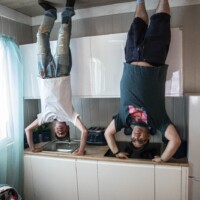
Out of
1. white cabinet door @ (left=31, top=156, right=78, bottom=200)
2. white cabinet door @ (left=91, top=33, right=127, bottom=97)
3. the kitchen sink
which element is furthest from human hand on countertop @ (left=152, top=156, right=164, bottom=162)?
the kitchen sink

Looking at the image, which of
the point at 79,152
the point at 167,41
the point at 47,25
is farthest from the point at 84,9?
the point at 79,152

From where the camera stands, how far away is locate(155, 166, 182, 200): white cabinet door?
1771 mm

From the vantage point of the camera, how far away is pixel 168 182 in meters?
1.80

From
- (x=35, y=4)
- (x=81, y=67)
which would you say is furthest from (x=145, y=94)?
(x=35, y=4)

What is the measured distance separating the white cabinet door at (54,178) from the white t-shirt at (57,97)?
0.45 m

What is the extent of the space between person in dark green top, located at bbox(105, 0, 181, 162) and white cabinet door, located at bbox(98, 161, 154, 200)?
19 cm

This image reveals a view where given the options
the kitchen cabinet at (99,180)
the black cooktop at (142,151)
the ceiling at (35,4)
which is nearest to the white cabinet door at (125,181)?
the kitchen cabinet at (99,180)


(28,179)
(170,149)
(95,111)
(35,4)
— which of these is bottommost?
(28,179)

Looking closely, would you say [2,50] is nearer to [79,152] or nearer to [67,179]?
[79,152]

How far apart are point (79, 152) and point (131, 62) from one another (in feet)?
3.24

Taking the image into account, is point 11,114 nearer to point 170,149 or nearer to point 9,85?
point 9,85

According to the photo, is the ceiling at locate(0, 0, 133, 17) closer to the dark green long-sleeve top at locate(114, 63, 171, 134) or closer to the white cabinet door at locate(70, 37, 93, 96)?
the white cabinet door at locate(70, 37, 93, 96)

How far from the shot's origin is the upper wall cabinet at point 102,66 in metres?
1.80

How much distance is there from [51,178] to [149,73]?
1.42 m
